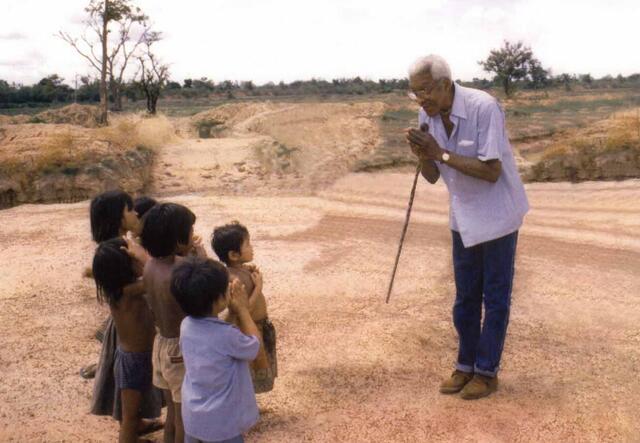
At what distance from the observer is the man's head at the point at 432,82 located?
3338 mm

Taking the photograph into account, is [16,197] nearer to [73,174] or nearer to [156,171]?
[73,174]

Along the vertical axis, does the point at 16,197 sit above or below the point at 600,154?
below

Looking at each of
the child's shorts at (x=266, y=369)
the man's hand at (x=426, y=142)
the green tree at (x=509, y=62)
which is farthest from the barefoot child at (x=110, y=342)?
the green tree at (x=509, y=62)

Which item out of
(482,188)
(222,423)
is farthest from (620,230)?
(222,423)

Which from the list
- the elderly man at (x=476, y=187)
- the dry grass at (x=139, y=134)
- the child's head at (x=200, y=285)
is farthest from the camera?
the dry grass at (x=139, y=134)

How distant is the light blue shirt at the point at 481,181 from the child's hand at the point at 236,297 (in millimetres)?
1158

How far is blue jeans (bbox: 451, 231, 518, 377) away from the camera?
3498 mm

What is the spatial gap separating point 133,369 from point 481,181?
5.76ft

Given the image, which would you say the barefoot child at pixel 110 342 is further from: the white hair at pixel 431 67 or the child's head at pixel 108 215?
the white hair at pixel 431 67

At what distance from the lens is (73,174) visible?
1025 centimetres

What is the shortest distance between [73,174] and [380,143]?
4.69 m

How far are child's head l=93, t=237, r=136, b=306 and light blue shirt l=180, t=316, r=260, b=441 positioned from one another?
1.74ft

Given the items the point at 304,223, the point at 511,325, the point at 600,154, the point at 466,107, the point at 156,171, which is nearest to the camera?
the point at 466,107

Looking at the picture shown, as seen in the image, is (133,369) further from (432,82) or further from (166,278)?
(432,82)
